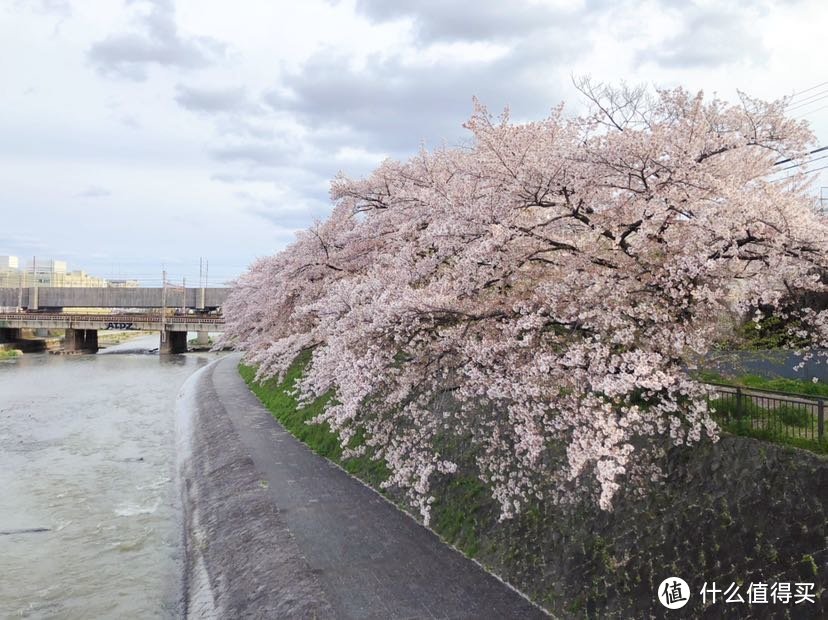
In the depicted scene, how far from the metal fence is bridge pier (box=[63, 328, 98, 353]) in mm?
77295

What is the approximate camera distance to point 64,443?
76.3 feet

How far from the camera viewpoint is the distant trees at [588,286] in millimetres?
8742

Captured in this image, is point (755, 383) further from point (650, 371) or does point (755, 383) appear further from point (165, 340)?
point (165, 340)

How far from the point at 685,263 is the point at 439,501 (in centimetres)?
751

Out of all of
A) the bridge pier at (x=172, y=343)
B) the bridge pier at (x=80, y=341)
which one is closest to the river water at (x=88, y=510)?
the bridge pier at (x=172, y=343)

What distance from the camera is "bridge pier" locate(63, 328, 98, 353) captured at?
234 ft

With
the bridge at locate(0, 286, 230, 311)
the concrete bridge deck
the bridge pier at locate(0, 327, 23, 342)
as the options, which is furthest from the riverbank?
the bridge pier at locate(0, 327, 23, 342)

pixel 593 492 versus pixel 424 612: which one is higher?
pixel 593 492

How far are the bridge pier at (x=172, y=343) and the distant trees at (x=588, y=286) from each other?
2520 inches

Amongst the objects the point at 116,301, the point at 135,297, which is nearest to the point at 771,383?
the point at 135,297

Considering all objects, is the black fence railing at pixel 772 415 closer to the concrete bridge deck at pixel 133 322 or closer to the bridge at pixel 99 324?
the bridge at pixel 99 324

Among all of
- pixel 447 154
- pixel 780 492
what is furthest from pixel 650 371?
pixel 447 154

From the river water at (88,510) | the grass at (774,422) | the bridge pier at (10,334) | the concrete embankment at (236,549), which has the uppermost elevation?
the grass at (774,422)

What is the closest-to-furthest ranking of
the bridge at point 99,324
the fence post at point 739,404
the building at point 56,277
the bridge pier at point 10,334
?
the fence post at point 739,404 < the bridge at point 99,324 < the bridge pier at point 10,334 < the building at point 56,277
